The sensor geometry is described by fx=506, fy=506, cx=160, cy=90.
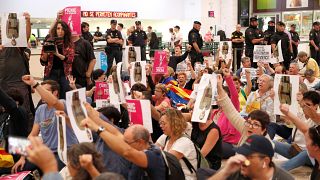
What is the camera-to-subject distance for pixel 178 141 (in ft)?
14.1

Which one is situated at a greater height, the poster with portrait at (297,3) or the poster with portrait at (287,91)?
the poster with portrait at (297,3)

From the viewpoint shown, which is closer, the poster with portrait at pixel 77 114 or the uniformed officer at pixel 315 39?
the poster with portrait at pixel 77 114

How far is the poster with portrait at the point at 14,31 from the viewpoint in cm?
639

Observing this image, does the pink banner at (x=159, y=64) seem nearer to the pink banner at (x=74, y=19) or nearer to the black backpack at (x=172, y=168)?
the pink banner at (x=74, y=19)

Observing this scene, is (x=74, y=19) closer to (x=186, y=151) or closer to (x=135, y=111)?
(x=135, y=111)

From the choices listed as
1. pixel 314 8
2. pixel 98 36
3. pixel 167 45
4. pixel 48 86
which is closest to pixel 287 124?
pixel 48 86

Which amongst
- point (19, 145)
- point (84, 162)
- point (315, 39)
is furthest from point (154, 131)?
point (315, 39)

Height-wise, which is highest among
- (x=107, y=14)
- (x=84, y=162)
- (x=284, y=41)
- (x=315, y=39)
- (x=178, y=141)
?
(x=107, y=14)

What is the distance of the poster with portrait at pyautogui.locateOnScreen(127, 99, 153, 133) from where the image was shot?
480 centimetres

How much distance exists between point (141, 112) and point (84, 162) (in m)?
1.91

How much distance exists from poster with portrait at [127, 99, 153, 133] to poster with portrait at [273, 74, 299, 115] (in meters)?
1.46

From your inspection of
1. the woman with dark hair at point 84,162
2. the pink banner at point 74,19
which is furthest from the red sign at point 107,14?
the woman with dark hair at point 84,162

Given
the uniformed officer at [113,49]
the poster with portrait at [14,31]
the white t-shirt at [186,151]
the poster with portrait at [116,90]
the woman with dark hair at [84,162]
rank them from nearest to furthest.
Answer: the woman with dark hair at [84,162] < the white t-shirt at [186,151] < the poster with portrait at [116,90] < the poster with portrait at [14,31] < the uniformed officer at [113,49]

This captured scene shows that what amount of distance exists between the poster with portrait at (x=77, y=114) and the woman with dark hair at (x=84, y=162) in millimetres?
759
